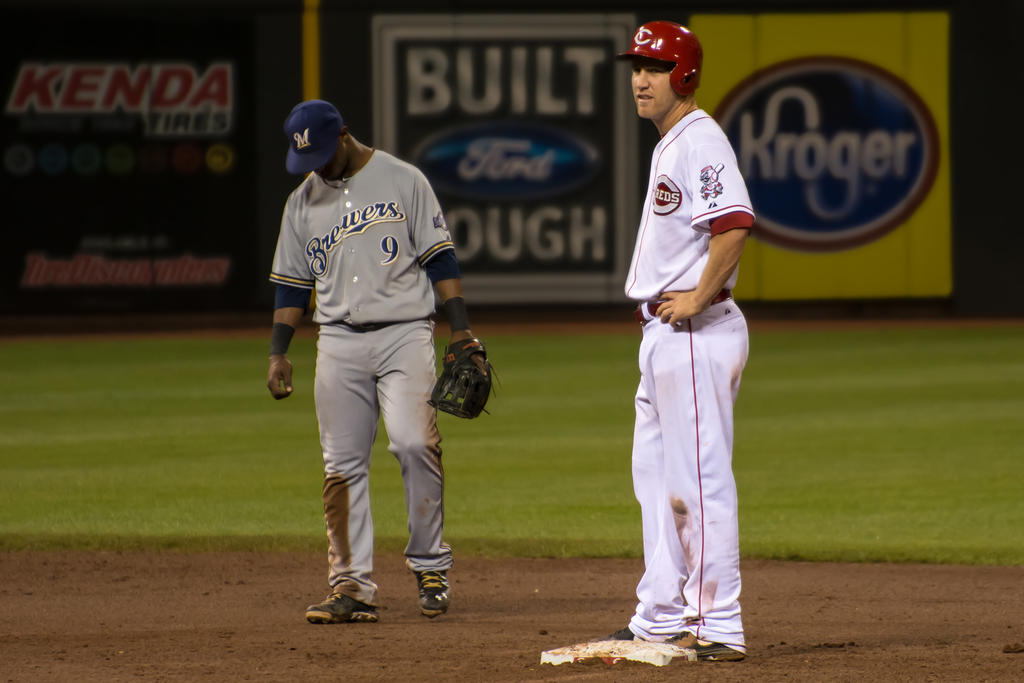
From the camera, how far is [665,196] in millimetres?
4621

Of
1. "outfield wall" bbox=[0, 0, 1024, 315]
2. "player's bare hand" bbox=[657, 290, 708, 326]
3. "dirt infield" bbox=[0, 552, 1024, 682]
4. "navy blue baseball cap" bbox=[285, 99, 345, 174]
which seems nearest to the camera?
"player's bare hand" bbox=[657, 290, 708, 326]

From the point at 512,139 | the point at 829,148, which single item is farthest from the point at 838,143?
the point at 512,139

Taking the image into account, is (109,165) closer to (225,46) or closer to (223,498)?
(225,46)

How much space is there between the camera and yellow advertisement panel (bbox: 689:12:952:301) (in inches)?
865

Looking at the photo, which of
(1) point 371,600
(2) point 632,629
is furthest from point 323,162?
(2) point 632,629

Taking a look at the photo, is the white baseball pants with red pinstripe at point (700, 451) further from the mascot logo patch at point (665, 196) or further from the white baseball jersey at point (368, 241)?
the white baseball jersey at point (368, 241)

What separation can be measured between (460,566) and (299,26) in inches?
623

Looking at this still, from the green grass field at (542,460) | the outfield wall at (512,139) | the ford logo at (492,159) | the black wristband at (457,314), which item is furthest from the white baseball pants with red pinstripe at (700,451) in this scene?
the ford logo at (492,159)

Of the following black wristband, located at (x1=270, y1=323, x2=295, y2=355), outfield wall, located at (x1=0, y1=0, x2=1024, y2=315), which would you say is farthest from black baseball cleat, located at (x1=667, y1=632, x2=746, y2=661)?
outfield wall, located at (x1=0, y1=0, x2=1024, y2=315)

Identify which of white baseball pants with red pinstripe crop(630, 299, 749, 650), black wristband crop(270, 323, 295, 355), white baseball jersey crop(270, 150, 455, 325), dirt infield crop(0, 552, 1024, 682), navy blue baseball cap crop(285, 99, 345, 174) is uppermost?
navy blue baseball cap crop(285, 99, 345, 174)

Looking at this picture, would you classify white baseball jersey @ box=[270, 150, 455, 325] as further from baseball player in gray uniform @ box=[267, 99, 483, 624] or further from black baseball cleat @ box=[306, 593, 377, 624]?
black baseball cleat @ box=[306, 593, 377, 624]

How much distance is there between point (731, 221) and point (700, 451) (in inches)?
26.6

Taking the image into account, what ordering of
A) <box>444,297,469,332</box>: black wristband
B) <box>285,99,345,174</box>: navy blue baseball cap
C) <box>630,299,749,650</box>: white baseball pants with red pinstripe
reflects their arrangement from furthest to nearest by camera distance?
1. <box>444,297,469,332</box>: black wristband
2. <box>285,99,345,174</box>: navy blue baseball cap
3. <box>630,299,749,650</box>: white baseball pants with red pinstripe

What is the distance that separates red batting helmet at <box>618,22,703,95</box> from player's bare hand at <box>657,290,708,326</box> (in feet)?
2.05
